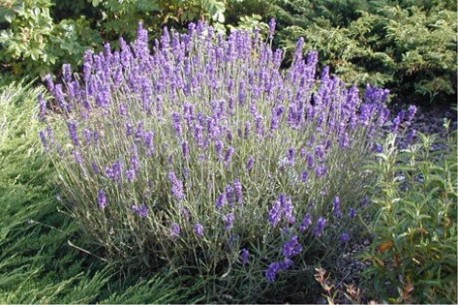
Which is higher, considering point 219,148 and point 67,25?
point 219,148

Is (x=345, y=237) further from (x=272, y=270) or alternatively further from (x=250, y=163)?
(x=250, y=163)

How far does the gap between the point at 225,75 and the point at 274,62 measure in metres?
0.28

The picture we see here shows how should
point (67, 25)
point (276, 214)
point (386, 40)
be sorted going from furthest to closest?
point (67, 25)
point (386, 40)
point (276, 214)

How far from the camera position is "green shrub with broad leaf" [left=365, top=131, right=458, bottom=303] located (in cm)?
225

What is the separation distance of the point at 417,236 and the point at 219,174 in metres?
0.86

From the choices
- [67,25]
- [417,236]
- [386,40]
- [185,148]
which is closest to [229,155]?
[185,148]

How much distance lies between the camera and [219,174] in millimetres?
2695

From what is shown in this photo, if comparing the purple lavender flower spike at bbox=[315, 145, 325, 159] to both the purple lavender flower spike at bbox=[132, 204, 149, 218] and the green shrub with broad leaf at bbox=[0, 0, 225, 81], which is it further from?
the green shrub with broad leaf at bbox=[0, 0, 225, 81]

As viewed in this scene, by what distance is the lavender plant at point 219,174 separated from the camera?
8.33 ft

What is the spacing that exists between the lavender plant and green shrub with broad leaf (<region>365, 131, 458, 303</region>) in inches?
9.6

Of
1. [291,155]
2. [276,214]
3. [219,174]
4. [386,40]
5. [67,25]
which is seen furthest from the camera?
[67,25]

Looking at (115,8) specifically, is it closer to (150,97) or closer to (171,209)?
(150,97)

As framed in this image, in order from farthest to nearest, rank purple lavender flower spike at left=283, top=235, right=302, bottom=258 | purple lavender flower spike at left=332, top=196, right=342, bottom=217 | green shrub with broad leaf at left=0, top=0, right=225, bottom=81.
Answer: green shrub with broad leaf at left=0, top=0, right=225, bottom=81
purple lavender flower spike at left=332, top=196, right=342, bottom=217
purple lavender flower spike at left=283, top=235, right=302, bottom=258

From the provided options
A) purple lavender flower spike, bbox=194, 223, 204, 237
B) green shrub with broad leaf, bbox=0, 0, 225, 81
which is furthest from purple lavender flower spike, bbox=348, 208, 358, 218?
green shrub with broad leaf, bbox=0, 0, 225, 81
